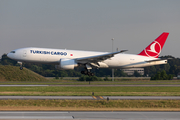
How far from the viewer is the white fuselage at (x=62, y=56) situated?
46.2m

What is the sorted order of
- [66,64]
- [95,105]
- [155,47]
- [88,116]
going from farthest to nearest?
[155,47] < [66,64] < [95,105] < [88,116]

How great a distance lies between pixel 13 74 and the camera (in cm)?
6588

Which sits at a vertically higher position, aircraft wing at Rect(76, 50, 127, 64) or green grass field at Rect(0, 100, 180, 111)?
aircraft wing at Rect(76, 50, 127, 64)

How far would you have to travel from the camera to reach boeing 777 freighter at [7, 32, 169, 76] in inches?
1826

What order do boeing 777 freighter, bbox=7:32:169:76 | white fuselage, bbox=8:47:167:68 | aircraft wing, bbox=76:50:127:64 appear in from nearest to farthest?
white fuselage, bbox=8:47:167:68 → boeing 777 freighter, bbox=7:32:169:76 → aircraft wing, bbox=76:50:127:64

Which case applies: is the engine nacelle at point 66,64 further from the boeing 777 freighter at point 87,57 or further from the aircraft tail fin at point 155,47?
the aircraft tail fin at point 155,47

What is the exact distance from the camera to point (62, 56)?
47.5 meters

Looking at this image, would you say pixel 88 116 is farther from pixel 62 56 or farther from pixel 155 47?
pixel 155 47

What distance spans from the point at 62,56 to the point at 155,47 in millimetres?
19755

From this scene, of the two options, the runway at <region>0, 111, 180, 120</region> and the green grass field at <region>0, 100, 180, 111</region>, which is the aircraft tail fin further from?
the runway at <region>0, 111, 180, 120</region>

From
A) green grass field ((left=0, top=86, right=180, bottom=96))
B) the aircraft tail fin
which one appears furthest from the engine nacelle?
the aircraft tail fin

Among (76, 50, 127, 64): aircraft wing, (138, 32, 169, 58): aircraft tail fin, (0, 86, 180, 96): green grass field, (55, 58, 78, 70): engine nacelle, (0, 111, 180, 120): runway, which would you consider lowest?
(0, 111, 180, 120): runway

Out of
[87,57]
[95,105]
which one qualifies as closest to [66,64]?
[87,57]

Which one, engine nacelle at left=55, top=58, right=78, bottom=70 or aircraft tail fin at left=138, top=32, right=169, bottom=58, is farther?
aircraft tail fin at left=138, top=32, right=169, bottom=58
